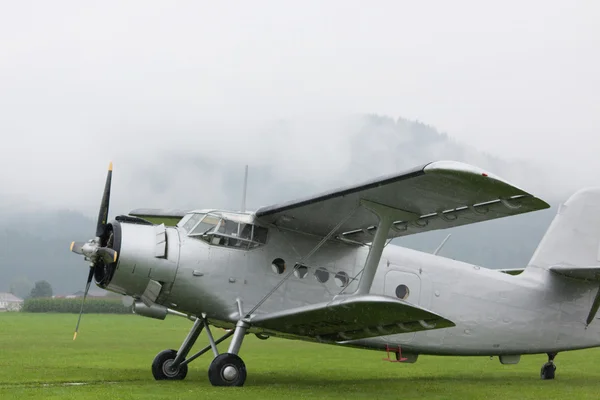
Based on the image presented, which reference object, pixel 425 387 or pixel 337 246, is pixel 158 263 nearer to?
pixel 337 246

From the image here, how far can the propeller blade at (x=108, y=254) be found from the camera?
1197 centimetres

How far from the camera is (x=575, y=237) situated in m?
16.1

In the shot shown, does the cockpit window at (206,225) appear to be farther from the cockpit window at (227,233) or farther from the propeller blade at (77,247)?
the propeller blade at (77,247)

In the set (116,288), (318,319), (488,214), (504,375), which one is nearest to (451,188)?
(488,214)

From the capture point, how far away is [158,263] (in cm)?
1237

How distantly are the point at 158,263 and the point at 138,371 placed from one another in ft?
13.0

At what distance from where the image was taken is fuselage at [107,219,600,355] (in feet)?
41.3

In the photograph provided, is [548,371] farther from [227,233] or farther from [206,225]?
[206,225]

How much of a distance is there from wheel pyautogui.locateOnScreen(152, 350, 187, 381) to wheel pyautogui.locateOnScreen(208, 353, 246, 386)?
88.3 inches

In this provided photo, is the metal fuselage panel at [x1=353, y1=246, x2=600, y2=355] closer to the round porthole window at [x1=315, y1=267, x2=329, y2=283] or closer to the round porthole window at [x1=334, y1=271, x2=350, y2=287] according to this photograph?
the round porthole window at [x1=334, y1=271, x2=350, y2=287]

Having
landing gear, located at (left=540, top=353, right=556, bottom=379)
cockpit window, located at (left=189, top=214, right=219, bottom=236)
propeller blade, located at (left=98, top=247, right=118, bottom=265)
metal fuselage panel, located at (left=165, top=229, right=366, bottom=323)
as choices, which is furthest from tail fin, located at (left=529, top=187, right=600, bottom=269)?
propeller blade, located at (left=98, top=247, right=118, bottom=265)

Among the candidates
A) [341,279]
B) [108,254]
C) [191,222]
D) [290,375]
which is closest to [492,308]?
[341,279]

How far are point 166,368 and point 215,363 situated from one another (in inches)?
95.1

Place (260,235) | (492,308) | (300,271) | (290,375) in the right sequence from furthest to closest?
(290,375), (492,308), (300,271), (260,235)
